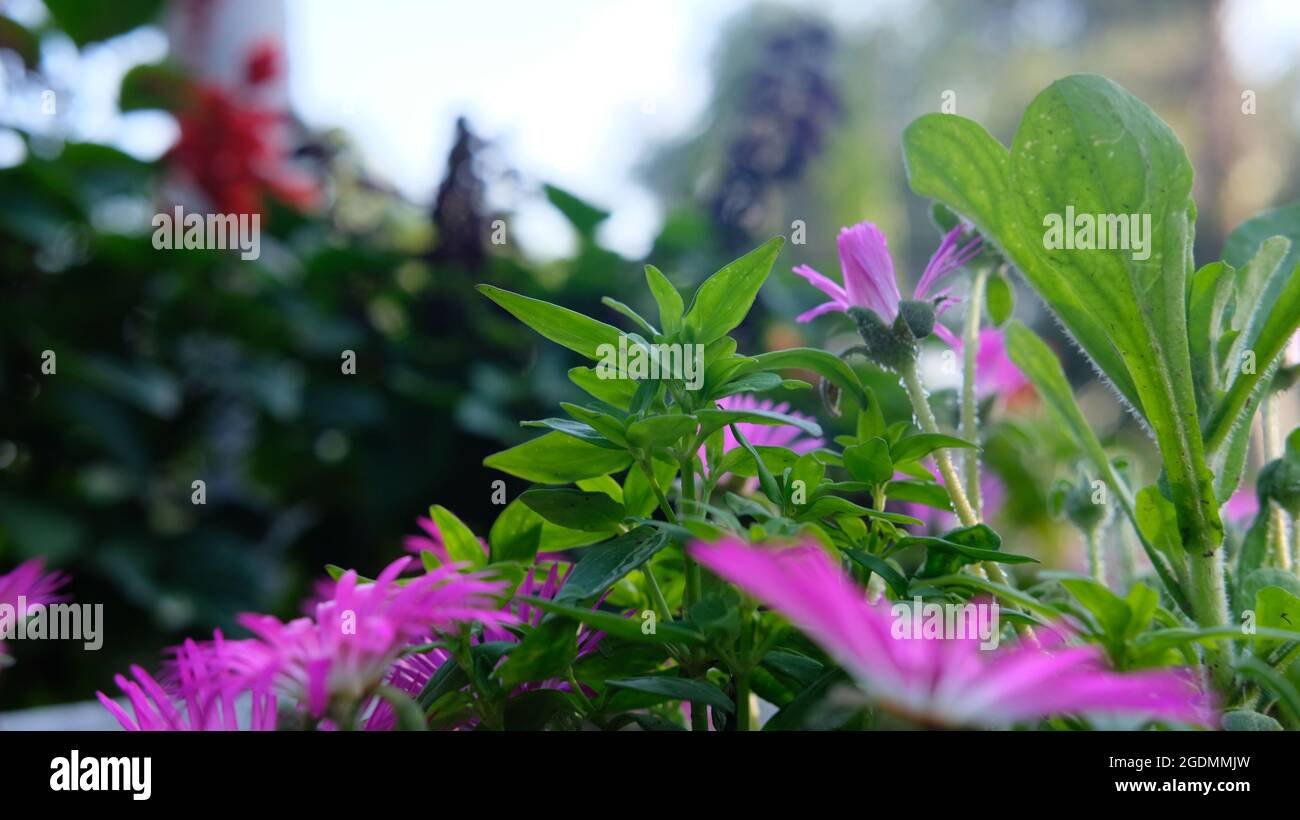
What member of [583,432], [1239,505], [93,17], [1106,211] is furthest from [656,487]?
[93,17]

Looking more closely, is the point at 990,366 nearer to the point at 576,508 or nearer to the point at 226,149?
the point at 576,508

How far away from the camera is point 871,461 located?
0.25 meters

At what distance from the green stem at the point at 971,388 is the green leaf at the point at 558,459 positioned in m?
0.12

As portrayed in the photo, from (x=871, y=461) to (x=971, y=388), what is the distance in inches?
3.4

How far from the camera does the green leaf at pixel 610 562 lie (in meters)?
0.21

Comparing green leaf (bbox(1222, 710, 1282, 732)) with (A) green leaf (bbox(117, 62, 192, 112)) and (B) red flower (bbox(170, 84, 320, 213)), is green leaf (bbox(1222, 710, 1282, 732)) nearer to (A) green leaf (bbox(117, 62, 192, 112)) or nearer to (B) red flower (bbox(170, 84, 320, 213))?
(B) red flower (bbox(170, 84, 320, 213))

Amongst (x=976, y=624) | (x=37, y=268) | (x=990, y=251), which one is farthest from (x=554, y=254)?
(x=976, y=624)

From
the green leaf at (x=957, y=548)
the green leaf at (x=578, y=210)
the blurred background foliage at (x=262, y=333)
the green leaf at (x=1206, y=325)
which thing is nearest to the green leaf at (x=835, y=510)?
the green leaf at (x=957, y=548)

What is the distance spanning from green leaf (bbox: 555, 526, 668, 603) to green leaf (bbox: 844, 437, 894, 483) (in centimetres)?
6

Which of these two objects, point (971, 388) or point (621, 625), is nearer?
point (621, 625)

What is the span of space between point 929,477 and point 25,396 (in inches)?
43.6

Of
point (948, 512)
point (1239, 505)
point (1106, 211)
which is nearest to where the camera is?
point (1106, 211)

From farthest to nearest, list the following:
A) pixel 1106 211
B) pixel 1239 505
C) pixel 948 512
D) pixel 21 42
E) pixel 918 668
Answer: pixel 21 42, pixel 1239 505, pixel 948 512, pixel 1106 211, pixel 918 668

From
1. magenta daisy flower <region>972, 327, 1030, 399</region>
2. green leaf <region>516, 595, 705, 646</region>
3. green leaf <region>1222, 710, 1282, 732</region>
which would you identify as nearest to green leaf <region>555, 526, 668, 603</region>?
green leaf <region>516, 595, 705, 646</region>
